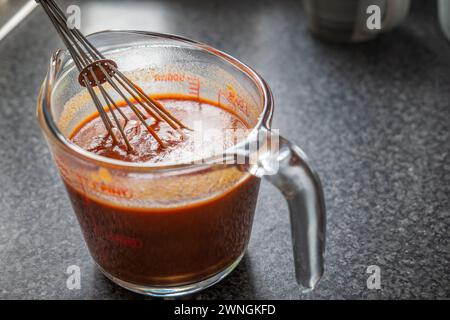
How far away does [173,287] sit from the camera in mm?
659

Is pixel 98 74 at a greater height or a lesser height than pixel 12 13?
greater

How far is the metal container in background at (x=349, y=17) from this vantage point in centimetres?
103

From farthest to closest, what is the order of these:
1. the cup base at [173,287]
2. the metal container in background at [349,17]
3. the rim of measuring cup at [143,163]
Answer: the metal container in background at [349,17]
the cup base at [173,287]
the rim of measuring cup at [143,163]

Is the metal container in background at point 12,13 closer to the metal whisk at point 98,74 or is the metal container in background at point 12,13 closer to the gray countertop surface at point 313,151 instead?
the gray countertop surface at point 313,151

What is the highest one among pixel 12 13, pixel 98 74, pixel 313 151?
pixel 98 74

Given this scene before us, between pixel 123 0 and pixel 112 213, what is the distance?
710mm

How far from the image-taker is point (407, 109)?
969 mm

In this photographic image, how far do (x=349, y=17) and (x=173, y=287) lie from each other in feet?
1.92

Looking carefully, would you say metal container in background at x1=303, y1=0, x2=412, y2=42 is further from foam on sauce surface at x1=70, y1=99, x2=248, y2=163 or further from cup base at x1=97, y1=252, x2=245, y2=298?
cup base at x1=97, y1=252, x2=245, y2=298

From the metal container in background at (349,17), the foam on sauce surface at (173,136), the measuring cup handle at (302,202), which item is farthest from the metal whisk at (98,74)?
the metal container in background at (349,17)

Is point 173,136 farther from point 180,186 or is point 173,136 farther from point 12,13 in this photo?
point 12,13

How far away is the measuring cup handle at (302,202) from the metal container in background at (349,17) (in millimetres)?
526

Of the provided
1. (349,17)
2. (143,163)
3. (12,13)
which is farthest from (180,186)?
(12,13)
